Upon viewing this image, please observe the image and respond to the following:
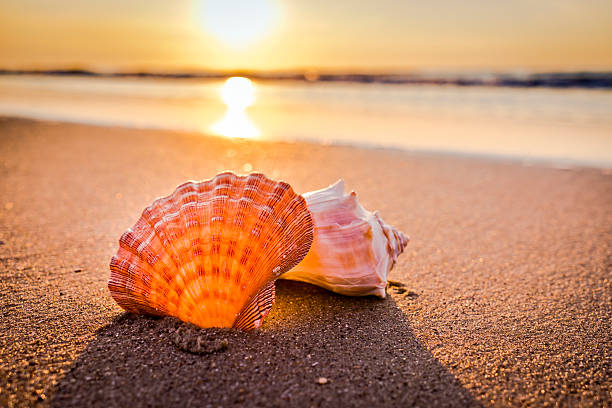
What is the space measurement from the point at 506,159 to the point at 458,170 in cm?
112

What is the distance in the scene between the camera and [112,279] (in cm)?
191

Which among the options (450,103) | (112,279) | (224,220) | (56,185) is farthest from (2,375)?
(450,103)

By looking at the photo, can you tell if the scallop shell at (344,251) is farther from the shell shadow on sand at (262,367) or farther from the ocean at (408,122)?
the ocean at (408,122)

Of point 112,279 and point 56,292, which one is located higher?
point 112,279

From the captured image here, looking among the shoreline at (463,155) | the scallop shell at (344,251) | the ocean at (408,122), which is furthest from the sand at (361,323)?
the ocean at (408,122)

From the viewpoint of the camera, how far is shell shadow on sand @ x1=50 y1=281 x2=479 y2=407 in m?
1.55

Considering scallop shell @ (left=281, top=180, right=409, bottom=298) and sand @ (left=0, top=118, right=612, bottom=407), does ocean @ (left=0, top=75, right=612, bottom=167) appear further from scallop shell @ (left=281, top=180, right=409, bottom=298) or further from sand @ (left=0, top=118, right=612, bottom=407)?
scallop shell @ (left=281, top=180, right=409, bottom=298)

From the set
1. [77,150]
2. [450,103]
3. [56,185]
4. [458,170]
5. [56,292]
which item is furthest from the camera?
[450,103]

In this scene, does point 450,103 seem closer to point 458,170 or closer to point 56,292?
point 458,170

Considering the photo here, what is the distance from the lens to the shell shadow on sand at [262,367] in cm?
155

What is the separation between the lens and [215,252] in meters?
1.85

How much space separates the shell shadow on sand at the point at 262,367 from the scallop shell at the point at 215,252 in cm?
9

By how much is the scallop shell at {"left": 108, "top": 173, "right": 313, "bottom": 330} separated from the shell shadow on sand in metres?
0.09

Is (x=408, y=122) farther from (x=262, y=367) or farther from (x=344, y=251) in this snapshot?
(x=262, y=367)
